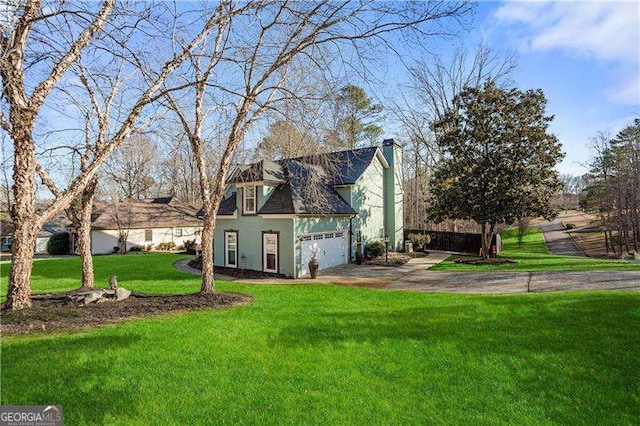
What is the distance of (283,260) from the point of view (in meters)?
15.9

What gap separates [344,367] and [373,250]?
15318mm

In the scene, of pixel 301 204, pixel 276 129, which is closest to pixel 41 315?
pixel 276 129

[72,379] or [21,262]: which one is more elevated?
[21,262]

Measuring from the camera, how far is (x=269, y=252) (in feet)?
54.0

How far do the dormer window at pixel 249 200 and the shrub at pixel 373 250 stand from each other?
749cm

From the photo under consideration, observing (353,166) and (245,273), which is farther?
(353,166)

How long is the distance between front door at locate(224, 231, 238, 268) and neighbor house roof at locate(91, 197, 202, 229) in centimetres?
1317

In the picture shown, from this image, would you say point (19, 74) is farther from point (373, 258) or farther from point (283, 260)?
point (373, 258)

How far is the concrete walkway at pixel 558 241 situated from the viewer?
34.2 m

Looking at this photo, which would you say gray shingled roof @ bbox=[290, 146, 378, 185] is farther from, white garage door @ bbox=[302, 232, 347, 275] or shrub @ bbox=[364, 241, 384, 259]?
shrub @ bbox=[364, 241, 384, 259]

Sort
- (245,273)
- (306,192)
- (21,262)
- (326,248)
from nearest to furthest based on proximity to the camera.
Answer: (21,262) < (306,192) < (245,273) < (326,248)

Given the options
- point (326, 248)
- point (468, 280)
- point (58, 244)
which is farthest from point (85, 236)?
point (58, 244)

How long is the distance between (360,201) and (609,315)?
14.0 m

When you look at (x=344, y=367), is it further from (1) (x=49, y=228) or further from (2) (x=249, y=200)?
(1) (x=49, y=228)
